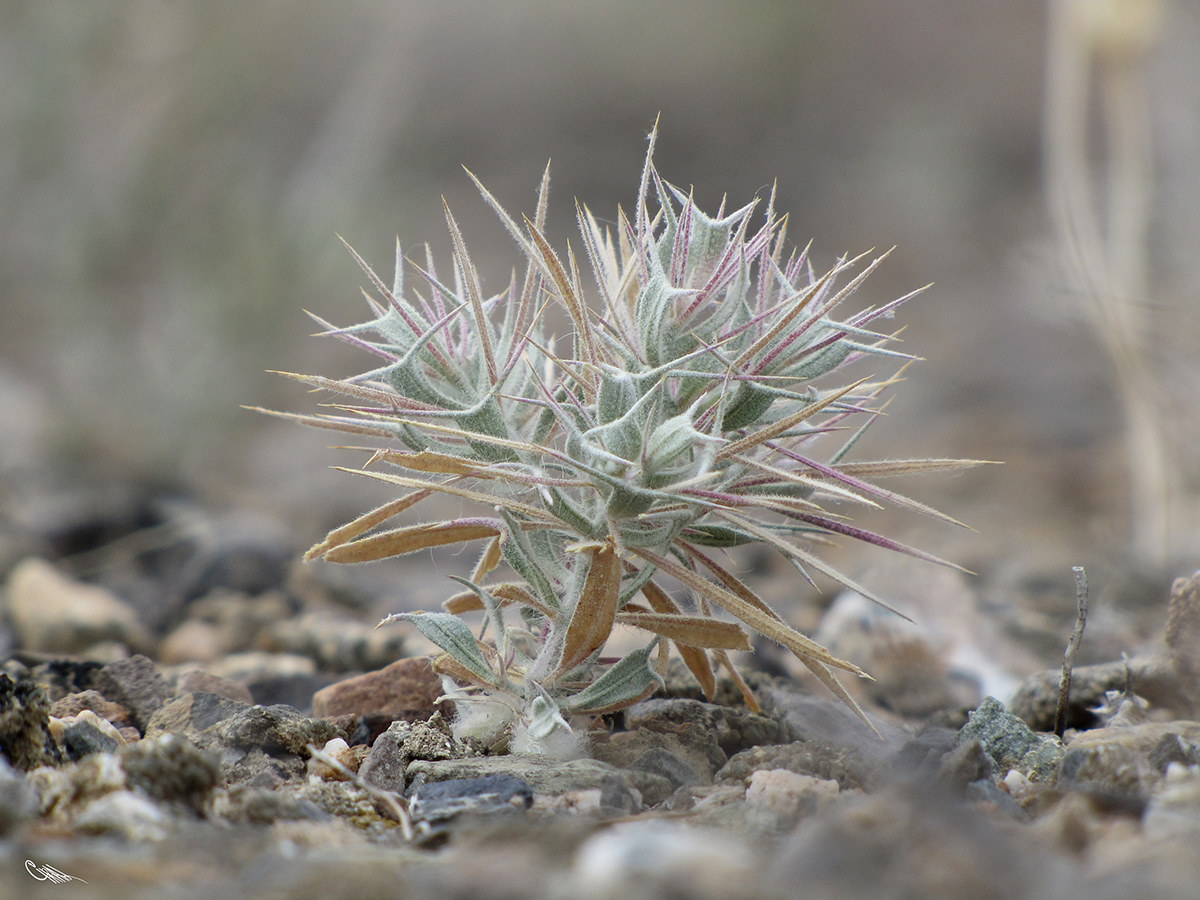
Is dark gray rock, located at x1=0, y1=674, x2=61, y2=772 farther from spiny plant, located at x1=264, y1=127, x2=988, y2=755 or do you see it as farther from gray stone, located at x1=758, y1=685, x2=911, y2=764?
gray stone, located at x1=758, y1=685, x2=911, y2=764

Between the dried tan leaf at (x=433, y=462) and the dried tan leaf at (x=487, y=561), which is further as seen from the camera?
the dried tan leaf at (x=487, y=561)

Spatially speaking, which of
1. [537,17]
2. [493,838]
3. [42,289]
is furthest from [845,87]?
[493,838]

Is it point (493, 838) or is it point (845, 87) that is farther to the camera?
point (845, 87)

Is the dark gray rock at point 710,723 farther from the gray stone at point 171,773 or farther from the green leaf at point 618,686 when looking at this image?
the gray stone at point 171,773

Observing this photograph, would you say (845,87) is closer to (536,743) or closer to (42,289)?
(42,289)

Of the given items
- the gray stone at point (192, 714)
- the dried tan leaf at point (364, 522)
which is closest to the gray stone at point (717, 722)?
the dried tan leaf at point (364, 522)

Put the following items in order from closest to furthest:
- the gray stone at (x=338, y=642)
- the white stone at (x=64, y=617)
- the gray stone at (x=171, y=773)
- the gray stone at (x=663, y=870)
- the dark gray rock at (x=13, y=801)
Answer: the gray stone at (x=663, y=870)
the dark gray rock at (x=13, y=801)
the gray stone at (x=171, y=773)
the gray stone at (x=338, y=642)
the white stone at (x=64, y=617)

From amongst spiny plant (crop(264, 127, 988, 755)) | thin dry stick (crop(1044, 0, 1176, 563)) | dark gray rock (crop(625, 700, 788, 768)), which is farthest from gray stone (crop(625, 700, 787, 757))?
thin dry stick (crop(1044, 0, 1176, 563))
